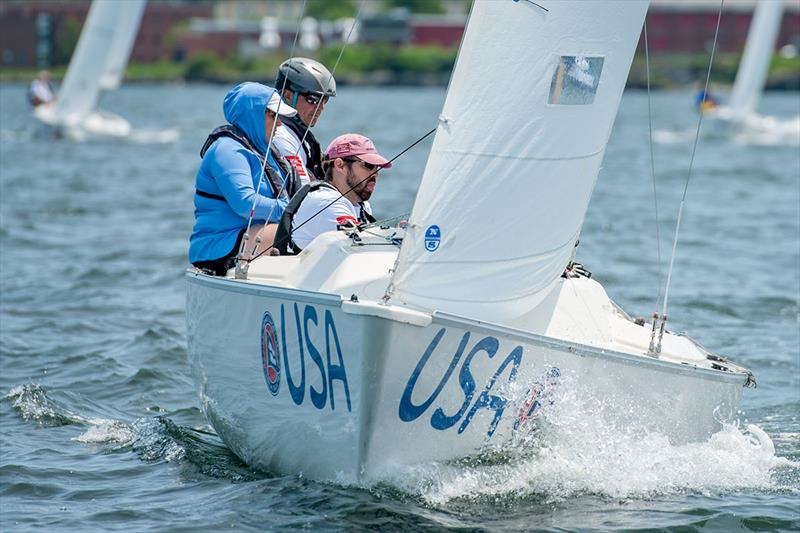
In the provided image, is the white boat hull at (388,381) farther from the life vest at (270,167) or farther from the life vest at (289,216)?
the life vest at (270,167)

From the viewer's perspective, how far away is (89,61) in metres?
Result: 28.3

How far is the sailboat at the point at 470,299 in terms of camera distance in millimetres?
4477

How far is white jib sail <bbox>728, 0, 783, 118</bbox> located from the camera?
102 feet

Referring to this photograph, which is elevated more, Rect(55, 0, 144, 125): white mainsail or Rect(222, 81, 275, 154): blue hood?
Rect(55, 0, 144, 125): white mainsail

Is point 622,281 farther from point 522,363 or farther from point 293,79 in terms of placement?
point 522,363

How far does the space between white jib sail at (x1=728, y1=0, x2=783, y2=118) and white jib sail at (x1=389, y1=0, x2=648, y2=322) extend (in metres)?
27.6

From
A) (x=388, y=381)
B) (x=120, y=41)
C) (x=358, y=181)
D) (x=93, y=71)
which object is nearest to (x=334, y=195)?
(x=358, y=181)

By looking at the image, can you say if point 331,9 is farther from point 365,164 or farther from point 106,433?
point 365,164

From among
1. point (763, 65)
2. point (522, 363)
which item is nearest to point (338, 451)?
point (522, 363)

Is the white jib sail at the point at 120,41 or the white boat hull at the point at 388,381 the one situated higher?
the white jib sail at the point at 120,41

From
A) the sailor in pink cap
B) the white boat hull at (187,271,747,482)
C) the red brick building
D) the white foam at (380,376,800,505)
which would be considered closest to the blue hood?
the sailor in pink cap

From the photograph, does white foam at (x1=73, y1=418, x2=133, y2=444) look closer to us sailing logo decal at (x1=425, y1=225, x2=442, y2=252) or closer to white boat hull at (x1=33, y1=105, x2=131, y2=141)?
us sailing logo decal at (x1=425, y1=225, x2=442, y2=252)

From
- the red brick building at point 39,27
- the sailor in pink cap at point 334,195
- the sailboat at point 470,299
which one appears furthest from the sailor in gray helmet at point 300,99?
the red brick building at point 39,27

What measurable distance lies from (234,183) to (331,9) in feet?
313
